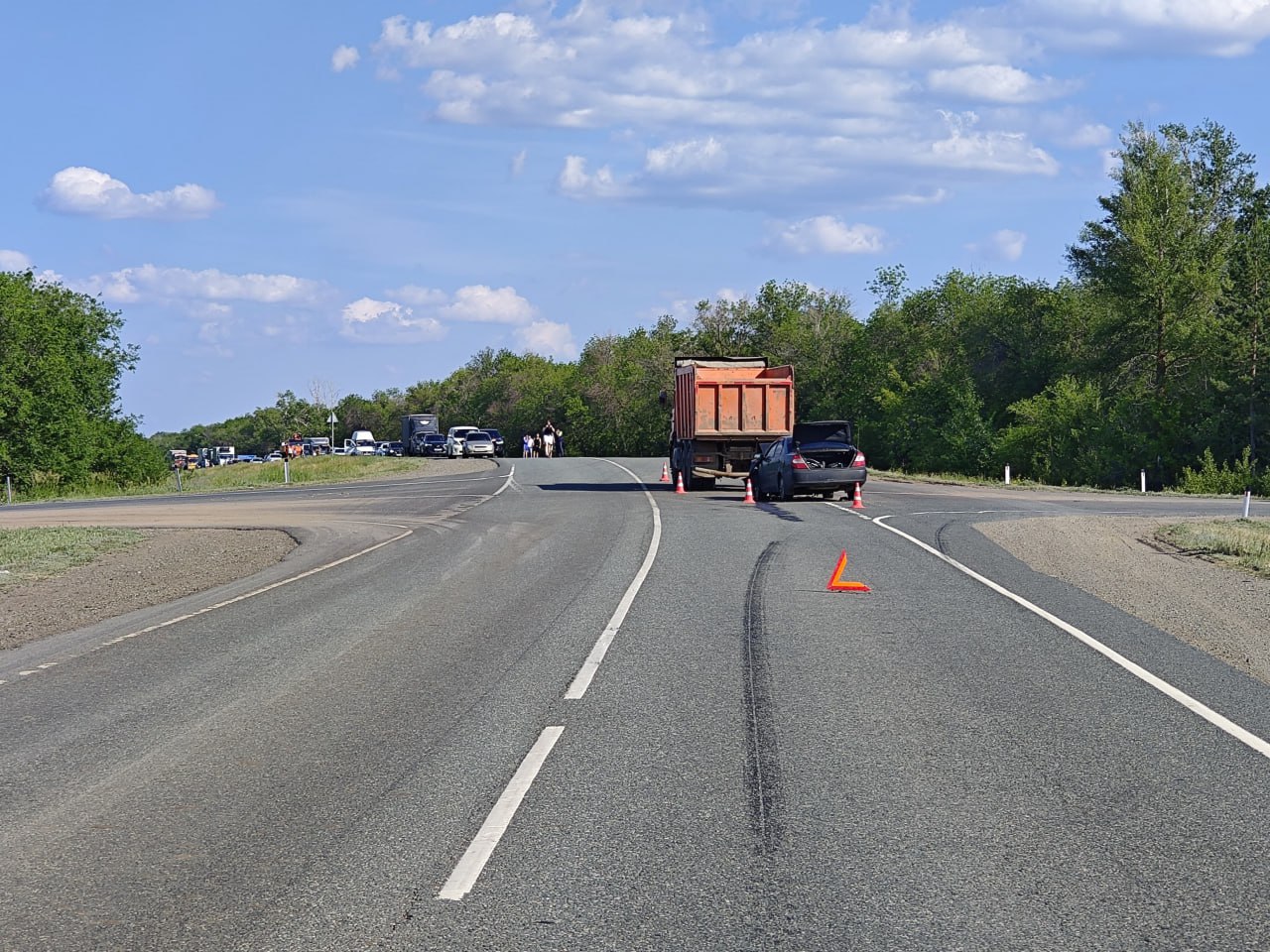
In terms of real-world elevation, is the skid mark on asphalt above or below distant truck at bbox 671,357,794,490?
below

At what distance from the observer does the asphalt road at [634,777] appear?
5145 mm

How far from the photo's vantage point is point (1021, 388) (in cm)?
8000

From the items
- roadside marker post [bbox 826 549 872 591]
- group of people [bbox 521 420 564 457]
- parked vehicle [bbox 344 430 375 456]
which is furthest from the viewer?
parked vehicle [bbox 344 430 375 456]

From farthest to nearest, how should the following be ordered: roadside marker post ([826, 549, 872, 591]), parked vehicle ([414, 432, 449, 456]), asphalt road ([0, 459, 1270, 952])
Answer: parked vehicle ([414, 432, 449, 456]) → roadside marker post ([826, 549, 872, 591]) → asphalt road ([0, 459, 1270, 952])

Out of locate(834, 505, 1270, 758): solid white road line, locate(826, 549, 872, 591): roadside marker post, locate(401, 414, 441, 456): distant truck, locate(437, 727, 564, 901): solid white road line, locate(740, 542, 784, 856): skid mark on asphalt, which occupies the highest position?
locate(401, 414, 441, 456): distant truck

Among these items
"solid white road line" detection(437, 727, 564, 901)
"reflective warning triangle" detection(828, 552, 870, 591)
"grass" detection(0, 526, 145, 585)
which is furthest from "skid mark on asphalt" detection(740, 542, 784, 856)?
"grass" detection(0, 526, 145, 585)

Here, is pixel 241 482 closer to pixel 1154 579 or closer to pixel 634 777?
pixel 1154 579

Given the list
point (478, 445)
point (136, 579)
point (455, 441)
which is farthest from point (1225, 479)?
point (136, 579)

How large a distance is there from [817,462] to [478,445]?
4645 cm

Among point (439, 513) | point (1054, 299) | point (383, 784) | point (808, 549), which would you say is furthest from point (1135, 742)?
point (1054, 299)

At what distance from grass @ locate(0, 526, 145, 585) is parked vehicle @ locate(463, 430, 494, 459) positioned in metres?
47.2

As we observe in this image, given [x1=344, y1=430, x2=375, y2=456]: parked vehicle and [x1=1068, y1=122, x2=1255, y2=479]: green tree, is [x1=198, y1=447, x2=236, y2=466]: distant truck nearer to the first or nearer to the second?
[x1=344, y1=430, x2=375, y2=456]: parked vehicle

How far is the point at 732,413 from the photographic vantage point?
3591 cm

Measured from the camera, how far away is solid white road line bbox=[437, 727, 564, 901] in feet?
18.0
